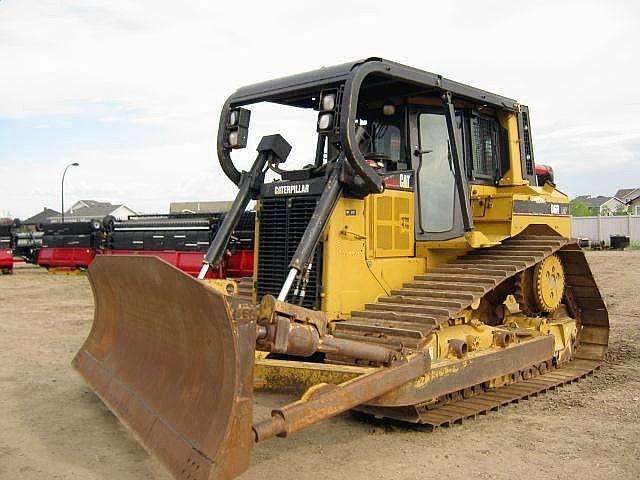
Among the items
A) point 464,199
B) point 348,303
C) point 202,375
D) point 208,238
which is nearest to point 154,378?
point 202,375

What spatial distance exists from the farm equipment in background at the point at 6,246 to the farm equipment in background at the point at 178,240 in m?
4.10

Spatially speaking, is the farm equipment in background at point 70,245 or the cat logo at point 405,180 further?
the farm equipment in background at point 70,245

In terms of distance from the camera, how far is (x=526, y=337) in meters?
6.98

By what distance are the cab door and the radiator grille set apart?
1273 millimetres

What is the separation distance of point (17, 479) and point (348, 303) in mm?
2925

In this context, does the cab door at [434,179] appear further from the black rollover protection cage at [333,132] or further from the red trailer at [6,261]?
the red trailer at [6,261]

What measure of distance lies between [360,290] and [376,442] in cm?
140

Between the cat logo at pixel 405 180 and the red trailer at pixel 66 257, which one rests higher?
the cat logo at pixel 405 180

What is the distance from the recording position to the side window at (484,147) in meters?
7.46

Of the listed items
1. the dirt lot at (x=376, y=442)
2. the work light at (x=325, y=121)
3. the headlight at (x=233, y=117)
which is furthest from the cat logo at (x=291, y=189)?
the dirt lot at (x=376, y=442)

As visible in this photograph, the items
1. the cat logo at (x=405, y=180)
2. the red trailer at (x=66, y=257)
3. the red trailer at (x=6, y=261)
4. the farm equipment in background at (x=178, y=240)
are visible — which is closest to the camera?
the cat logo at (x=405, y=180)

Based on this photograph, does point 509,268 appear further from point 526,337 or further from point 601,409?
point 601,409

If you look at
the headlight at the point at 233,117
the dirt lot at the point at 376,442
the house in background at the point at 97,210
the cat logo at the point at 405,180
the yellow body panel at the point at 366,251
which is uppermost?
the house in background at the point at 97,210

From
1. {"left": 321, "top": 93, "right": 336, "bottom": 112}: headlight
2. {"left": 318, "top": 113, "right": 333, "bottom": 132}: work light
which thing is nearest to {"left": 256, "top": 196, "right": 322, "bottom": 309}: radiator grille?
{"left": 318, "top": 113, "right": 333, "bottom": 132}: work light
